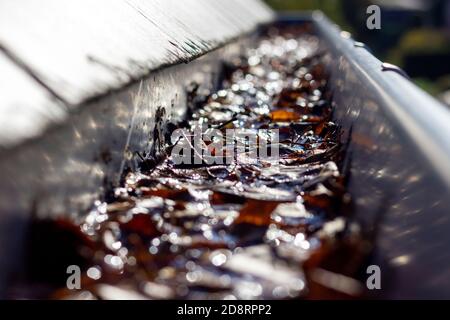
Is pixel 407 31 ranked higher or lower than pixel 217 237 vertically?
higher

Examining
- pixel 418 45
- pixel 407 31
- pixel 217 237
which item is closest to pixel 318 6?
pixel 418 45

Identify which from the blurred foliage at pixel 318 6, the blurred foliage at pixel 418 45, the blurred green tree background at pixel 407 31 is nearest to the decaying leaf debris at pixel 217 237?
the blurred green tree background at pixel 407 31

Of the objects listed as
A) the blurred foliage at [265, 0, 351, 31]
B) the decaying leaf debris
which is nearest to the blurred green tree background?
the blurred foliage at [265, 0, 351, 31]

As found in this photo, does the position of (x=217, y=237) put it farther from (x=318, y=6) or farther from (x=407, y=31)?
(x=407, y=31)

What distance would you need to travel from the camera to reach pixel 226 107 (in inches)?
114

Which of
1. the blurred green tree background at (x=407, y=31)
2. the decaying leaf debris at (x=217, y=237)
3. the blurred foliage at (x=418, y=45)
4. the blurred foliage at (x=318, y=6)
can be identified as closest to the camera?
the decaying leaf debris at (x=217, y=237)

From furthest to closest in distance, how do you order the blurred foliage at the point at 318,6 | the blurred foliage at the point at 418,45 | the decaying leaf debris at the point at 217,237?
1. the blurred foliage at the point at 418,45
2. the blurred foliage at the point at 318,6
3. the decaying leaf debris at the point at 217,237

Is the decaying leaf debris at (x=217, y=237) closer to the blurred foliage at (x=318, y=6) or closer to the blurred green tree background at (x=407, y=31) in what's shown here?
the blurred green tree background at (x=407, y=31)

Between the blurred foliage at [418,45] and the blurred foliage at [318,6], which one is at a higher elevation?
the blurred foliage at [318,6]

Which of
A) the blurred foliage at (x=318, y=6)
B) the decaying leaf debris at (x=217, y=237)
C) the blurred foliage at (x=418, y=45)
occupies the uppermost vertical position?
the blurred foliage at (x=318, y=6)

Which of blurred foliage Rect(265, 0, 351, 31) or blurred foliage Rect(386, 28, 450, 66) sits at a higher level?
blurred foliage Rect(265, 0, 351, 31)

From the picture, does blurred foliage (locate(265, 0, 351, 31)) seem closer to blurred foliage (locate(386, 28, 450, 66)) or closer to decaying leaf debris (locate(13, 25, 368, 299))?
blurred foliage (locate(386, 28, 450, 66))
